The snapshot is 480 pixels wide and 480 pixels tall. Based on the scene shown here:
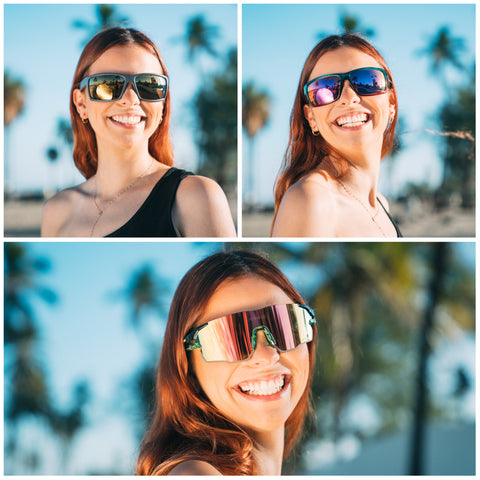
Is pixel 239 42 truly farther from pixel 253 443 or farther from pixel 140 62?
pixel 253 443

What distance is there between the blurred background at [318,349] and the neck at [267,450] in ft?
1.41

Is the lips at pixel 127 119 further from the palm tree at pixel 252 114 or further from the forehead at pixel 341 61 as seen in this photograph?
the forehead at pixel 341 61

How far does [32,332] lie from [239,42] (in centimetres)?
701

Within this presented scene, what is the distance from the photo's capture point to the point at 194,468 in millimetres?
2027

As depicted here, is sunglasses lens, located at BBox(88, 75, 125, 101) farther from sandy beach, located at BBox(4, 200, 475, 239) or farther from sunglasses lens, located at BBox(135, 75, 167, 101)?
sandy beach, located at BBox(4, 200, 475, 239)

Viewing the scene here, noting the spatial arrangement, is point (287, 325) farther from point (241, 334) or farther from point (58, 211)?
point (58, 211)

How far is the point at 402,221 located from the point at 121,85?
1.65 metres

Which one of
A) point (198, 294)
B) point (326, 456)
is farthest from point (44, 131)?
point (326, 456)

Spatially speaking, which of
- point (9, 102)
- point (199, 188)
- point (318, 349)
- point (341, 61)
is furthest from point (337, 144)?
point (318, 349)

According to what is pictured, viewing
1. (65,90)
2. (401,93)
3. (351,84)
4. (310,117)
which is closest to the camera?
(351,84)

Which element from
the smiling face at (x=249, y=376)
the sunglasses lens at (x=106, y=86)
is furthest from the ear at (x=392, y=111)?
the sunglasses lens at (x=106, y=86)

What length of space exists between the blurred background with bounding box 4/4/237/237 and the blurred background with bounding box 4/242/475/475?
1.79 ft

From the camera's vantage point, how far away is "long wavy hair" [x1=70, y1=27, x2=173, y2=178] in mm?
2602

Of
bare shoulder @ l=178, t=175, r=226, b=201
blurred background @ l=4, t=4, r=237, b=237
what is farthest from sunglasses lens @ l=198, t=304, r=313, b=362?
blurred background @ l=4, t=4, r=237, b=237
